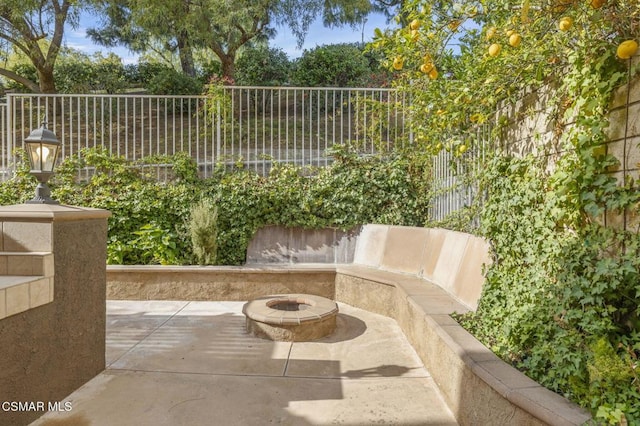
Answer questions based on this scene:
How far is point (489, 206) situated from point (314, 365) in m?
1.94

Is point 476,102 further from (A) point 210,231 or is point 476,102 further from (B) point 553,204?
(A) point 210,231

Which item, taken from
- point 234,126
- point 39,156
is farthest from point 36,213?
point 234,126

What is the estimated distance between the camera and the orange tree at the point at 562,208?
6.04 feet

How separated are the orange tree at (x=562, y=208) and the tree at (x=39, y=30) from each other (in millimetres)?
9320

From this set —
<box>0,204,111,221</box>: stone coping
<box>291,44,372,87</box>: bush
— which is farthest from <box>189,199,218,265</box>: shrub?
<box>291,44,372,87</box>: bush

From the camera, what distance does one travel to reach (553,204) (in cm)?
242

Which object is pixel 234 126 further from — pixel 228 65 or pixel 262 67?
pixel 262 67

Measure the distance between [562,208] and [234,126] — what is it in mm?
5172

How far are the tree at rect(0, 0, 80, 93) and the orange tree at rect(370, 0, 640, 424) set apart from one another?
30.6ft

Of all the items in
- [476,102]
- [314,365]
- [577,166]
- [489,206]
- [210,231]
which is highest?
[476,102]

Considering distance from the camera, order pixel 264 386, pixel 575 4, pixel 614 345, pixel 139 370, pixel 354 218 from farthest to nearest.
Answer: pixel 354 218, pixel 139 370, pixel 264 386, pixel 575 4, pixel 614 345

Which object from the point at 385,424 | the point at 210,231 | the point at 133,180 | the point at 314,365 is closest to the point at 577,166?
the point at 385,424

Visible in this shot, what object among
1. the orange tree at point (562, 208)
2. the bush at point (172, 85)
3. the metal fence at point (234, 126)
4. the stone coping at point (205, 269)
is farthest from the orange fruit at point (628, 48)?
the bush at point (172, 85)

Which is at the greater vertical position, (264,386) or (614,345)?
(614,345)
